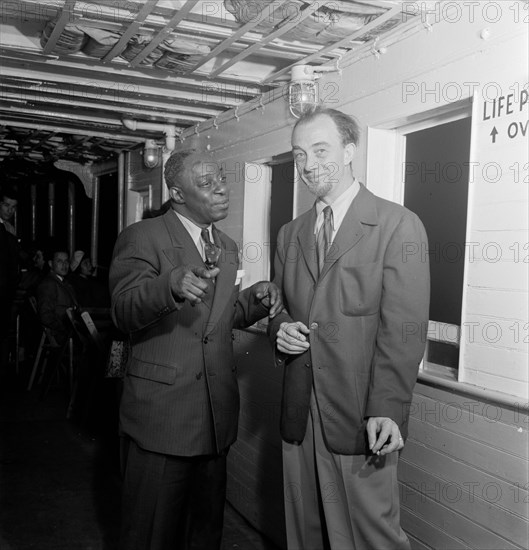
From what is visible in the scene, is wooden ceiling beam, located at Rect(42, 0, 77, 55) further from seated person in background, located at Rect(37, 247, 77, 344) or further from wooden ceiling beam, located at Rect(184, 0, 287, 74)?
seated person in background, located at Rect(37, 247, 77, 344)

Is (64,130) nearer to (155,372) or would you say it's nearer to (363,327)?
(155,372)

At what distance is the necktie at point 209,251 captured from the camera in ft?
8.67

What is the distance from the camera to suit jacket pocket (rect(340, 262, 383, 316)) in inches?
81.7

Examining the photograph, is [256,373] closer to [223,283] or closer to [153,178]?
[223,283]

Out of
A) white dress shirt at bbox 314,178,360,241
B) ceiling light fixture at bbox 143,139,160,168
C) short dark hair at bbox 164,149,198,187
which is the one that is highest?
ceiling light fixture at bbox 143,139,160,168

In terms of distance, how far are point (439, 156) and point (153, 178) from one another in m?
4.22

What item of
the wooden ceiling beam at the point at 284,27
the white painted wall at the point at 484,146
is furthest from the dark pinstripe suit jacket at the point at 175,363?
the wooden ceiling beam at the point at 284,27

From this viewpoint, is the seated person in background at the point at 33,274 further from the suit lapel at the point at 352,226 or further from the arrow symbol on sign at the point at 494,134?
the arrow symbol on sign at the point at 494,134

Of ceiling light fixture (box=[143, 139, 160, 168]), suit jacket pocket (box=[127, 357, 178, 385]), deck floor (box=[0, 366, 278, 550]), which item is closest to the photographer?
suit jacket pocket (box=[127, 357, 178, 385])

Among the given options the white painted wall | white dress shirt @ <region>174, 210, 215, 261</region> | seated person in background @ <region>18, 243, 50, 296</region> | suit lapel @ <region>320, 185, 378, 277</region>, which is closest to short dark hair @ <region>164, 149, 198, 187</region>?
white dress shirt @ <region>174, 210, 215, 261</region>

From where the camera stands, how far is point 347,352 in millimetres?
2107

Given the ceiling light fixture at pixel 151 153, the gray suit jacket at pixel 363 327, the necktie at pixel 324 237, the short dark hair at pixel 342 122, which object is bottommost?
the gray suit jacket at pixel 363 327

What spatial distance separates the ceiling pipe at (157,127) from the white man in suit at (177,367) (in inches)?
123

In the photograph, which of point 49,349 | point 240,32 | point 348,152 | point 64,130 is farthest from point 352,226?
point 49,349
